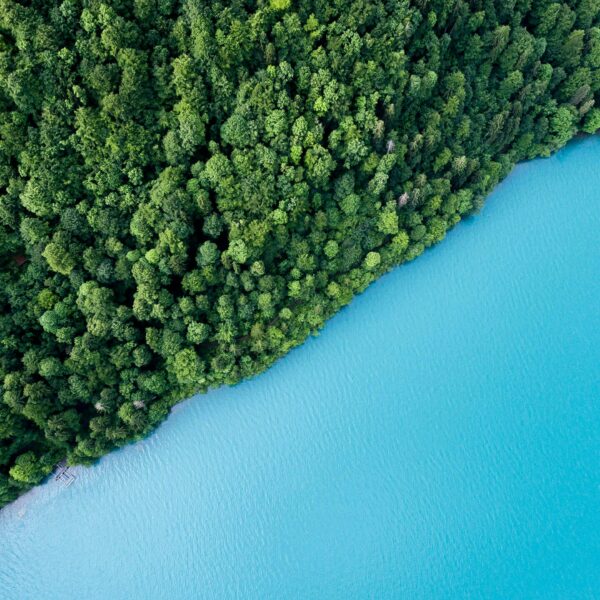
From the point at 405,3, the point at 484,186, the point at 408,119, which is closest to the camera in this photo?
the point at 405,3

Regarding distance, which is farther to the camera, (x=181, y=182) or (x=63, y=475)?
(x=63, y=475)

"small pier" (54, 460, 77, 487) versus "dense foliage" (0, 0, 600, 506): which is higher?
"dense foliage" (0, 0, 600, 506)

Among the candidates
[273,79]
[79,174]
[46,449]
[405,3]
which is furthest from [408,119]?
[46,449]

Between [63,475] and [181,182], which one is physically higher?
[181,182]

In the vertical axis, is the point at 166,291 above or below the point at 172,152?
below

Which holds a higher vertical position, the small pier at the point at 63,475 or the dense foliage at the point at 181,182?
the dense foliage at the point at 181,182

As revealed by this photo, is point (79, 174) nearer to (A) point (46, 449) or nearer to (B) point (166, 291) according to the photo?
(B) point (166, 291)

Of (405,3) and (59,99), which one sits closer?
(59,99)

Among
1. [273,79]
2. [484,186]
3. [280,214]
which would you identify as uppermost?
[273,79]
